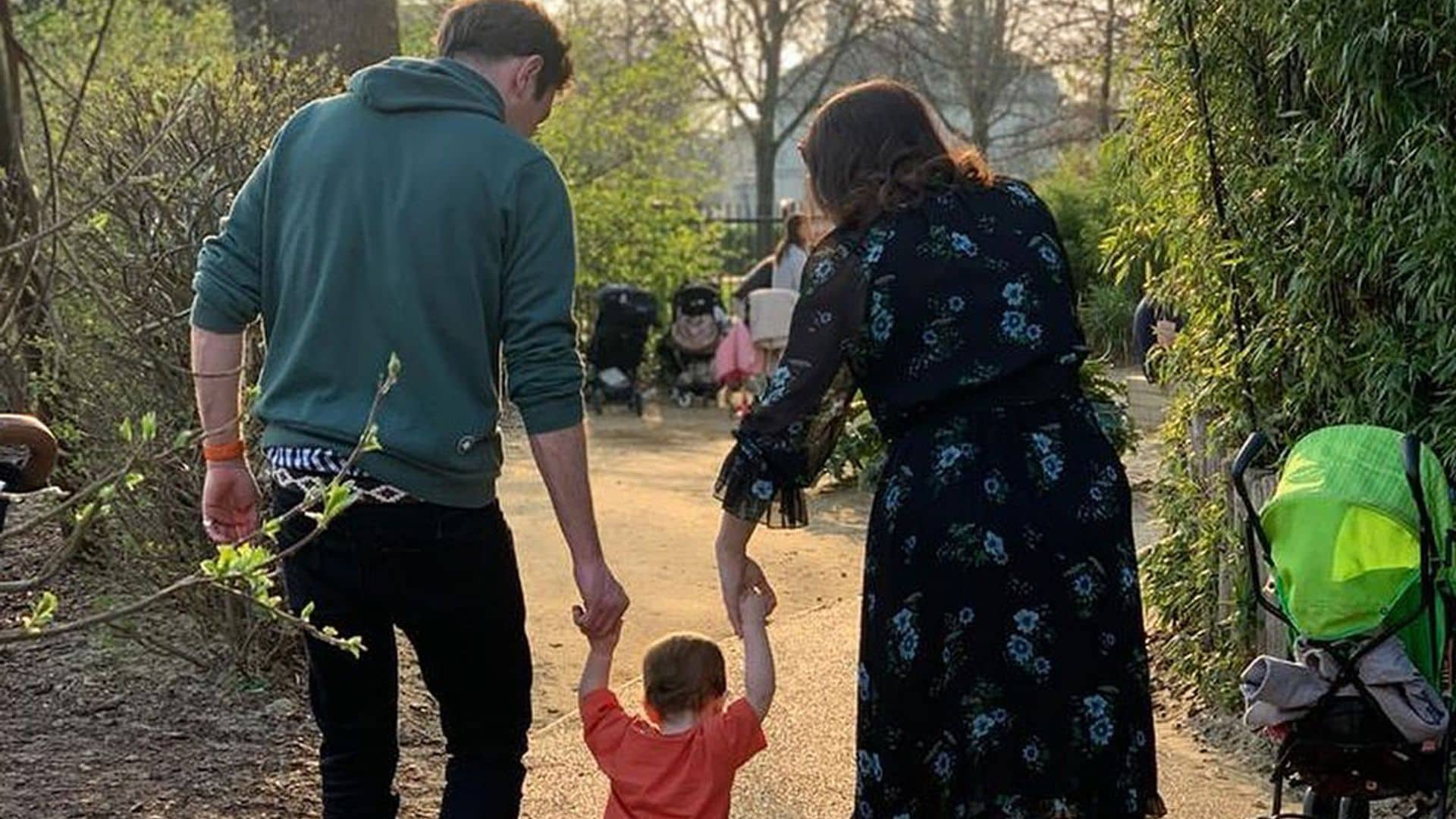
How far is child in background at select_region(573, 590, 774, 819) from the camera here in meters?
3.61

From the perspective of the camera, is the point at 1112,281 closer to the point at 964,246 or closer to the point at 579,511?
the point at 964,246

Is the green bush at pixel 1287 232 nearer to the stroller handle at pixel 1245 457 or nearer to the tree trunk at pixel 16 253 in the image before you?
the stroller handle at pixel 1245 457

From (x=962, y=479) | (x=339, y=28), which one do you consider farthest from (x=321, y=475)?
(x=339, y=28)

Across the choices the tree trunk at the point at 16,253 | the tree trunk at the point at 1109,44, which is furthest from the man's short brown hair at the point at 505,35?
the tree trunk at the point at 1109,44

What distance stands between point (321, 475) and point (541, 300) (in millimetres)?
479

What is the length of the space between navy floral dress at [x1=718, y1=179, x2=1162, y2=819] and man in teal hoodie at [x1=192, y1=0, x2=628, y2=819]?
1.42 feet

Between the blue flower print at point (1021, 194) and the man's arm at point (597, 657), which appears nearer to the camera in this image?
the blue flower print at point (1021, 194)

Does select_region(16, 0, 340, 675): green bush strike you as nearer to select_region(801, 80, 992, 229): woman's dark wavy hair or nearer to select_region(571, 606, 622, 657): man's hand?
select_region(571, 606, 622, 657): man's hand

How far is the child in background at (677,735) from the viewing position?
3.61 m

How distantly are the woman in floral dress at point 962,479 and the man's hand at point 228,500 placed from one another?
2.86 feet

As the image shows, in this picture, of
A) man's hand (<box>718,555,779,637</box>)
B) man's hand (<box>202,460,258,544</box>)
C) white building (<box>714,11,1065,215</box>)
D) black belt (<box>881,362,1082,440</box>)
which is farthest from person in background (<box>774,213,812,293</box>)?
white building (<box>714,11,1065,215</box>)

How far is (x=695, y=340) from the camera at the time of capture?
15273 mm

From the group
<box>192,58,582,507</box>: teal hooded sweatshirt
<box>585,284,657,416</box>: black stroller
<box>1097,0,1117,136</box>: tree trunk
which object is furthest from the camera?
<box>1097,0,1117,136</box>: tree trunk

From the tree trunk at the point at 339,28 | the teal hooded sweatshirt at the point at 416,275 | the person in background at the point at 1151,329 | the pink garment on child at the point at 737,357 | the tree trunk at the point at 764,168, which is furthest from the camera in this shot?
the tree trunk at the point at 764,168
